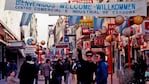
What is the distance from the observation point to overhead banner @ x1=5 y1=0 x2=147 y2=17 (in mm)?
18438

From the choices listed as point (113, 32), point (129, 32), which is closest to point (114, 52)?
point (113, 32)

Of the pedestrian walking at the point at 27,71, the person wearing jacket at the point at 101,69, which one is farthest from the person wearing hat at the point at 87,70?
the pedestrian walking at the point at 27,71

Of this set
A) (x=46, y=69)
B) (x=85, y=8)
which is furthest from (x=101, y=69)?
(x=46, y=69)

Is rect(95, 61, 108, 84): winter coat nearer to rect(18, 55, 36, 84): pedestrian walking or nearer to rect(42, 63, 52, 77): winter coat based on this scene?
rect(18, 55, 36, 84): pedestrian walking

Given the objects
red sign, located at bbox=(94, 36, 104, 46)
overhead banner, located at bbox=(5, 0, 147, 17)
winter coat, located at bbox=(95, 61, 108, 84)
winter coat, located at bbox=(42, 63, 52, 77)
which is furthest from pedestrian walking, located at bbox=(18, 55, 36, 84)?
red sign, located at bbox=(94, 36, 104, 46)

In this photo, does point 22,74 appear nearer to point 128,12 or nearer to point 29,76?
point 29,76

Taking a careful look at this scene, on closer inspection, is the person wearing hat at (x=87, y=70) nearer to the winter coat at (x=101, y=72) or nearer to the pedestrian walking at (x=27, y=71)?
the winter coat at (x=101, y=72)

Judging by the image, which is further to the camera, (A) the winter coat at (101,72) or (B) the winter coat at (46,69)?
(B) the winter coat at (46,69)

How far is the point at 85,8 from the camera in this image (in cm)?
1938

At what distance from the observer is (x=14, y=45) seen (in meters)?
44.9

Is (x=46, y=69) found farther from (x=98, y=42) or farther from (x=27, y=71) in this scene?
(x=98, y=42)

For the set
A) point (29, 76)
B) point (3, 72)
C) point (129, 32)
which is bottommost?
point (3, 72)

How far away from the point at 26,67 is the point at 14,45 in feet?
93.8

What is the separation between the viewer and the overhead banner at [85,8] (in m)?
18.4
